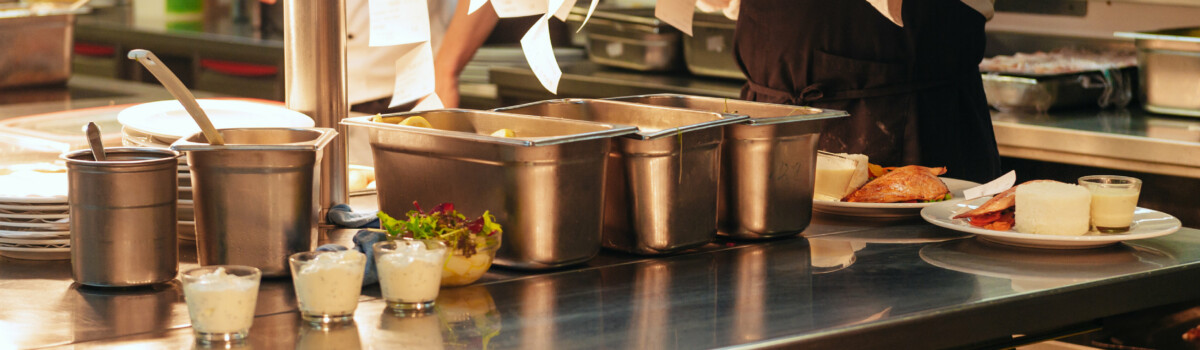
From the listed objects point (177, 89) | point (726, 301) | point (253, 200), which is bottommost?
point (726, 301)

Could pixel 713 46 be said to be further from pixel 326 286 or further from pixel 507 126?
pixel 326 286

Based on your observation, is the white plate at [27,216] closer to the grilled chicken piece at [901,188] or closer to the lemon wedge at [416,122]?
the lemon wedge at [416,122]

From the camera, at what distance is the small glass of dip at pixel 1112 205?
1.58m

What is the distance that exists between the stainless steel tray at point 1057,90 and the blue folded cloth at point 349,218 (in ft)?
6.50

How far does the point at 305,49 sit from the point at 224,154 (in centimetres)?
35

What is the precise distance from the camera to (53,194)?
146 centimetres

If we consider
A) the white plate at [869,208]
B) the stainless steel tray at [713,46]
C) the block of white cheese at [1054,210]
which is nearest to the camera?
the block of white cheese at [1054,210]

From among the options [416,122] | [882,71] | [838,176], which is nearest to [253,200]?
[416,122]

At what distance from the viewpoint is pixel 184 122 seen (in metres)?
1.63

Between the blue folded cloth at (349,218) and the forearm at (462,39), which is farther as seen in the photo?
the forearm at (462,39)

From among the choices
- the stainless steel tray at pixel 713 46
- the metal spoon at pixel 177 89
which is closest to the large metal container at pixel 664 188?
the metal spoon at pixel 177 89

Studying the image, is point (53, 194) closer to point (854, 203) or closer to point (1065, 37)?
point (854, 203)

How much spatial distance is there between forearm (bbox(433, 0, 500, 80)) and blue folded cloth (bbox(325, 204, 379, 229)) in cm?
154

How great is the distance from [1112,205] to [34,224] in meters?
1.32
